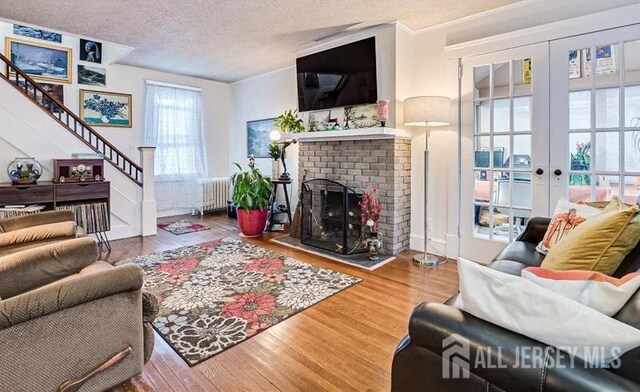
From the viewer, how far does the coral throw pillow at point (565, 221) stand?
2119 millimetres

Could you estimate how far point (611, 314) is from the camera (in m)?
0.99

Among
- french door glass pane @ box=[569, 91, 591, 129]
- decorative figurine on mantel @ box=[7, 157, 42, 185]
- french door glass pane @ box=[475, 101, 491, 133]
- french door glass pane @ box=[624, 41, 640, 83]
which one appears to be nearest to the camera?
french door glass pane @ box=[624, 41, 640, 83]

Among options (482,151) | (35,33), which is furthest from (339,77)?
(35,33)

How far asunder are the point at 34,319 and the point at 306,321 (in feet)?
4.96

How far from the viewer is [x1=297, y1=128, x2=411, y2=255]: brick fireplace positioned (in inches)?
150

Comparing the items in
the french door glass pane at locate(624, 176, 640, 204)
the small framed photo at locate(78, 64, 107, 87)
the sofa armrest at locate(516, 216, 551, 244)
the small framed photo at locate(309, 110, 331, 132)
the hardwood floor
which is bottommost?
the hardwood floor

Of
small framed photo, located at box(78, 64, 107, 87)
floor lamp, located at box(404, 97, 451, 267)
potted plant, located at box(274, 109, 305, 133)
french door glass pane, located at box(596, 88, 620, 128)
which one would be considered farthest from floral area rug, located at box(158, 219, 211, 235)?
french door glass pane, located at box(596, 88, 620, 128)

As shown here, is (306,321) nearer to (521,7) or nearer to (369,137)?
(369,137)

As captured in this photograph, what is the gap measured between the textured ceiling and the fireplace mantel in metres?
1.17

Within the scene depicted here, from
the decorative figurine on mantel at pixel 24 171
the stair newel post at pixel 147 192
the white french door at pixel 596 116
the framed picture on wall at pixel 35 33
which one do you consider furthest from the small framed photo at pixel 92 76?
the white french door at pixel 596 116

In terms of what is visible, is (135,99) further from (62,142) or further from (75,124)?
(62,142)

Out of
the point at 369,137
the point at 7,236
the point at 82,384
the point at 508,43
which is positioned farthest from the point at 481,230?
the point at 7,236

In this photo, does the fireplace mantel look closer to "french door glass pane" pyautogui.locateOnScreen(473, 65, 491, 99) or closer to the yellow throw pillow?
"french door glass pane" pyautogui.locateOnScreen(473, 65, 491, 99)

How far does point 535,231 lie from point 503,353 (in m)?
2.01
